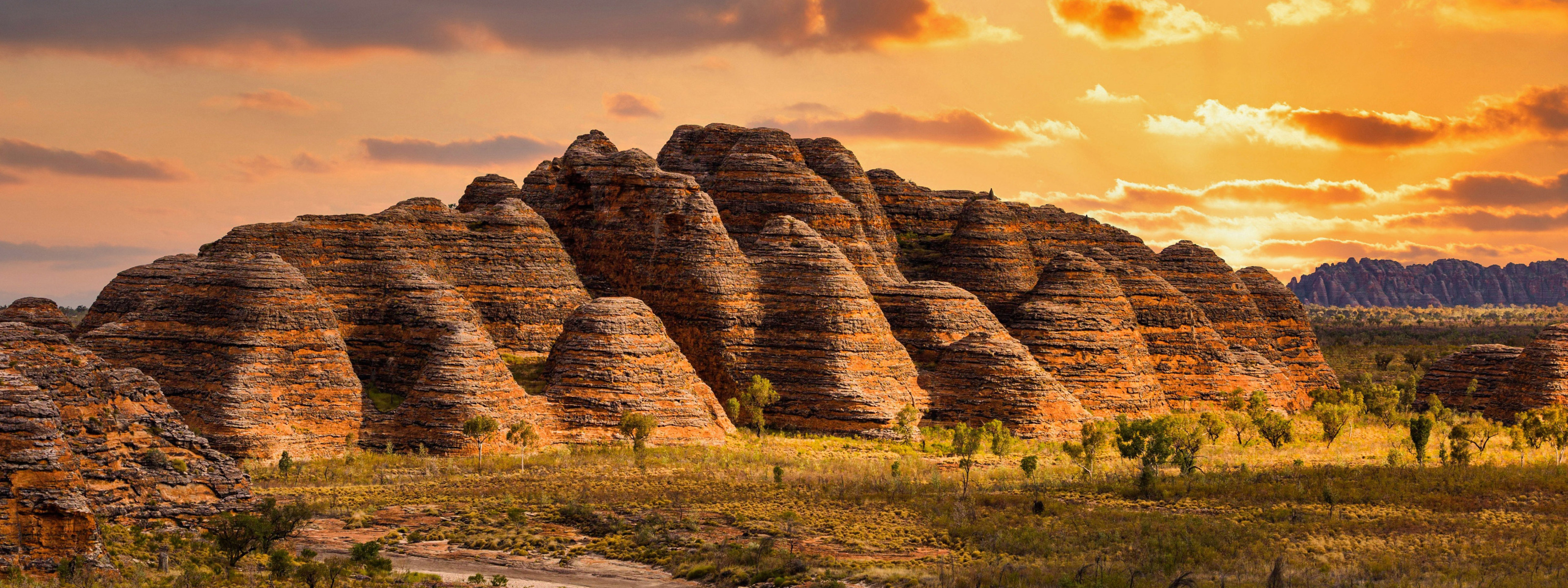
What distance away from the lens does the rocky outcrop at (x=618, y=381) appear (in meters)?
50.7

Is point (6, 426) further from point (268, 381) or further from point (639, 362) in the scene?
point (639, 362)

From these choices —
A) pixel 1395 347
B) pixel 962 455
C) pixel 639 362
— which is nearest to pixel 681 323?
pixel 639 362

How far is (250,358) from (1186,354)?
48.4 meters

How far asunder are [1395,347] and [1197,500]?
300 ft

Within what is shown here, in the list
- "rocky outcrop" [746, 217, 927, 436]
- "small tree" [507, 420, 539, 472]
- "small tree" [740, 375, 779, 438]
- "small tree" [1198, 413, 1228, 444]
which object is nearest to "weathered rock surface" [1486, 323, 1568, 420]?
"small tree" [1198, 413, 1228, 444]

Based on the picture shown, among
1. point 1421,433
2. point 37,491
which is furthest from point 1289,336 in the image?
point 37,491

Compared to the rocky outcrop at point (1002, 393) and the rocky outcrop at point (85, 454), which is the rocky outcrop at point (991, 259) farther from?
the rocky outcrop at point (85, 454)

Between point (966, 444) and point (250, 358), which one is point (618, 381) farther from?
point (966, 444)

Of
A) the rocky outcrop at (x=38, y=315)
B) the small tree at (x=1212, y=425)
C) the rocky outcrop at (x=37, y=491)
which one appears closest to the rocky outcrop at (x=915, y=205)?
the small tree at (x=1212, y=425)

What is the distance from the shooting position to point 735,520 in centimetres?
3903

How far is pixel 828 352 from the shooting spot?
56.5 m

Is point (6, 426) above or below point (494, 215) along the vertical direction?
below

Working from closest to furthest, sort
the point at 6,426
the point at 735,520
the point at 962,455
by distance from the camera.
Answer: the point at 6,426 < the point at 735,520 < the point at 962,455

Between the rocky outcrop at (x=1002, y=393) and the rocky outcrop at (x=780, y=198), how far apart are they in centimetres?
981
